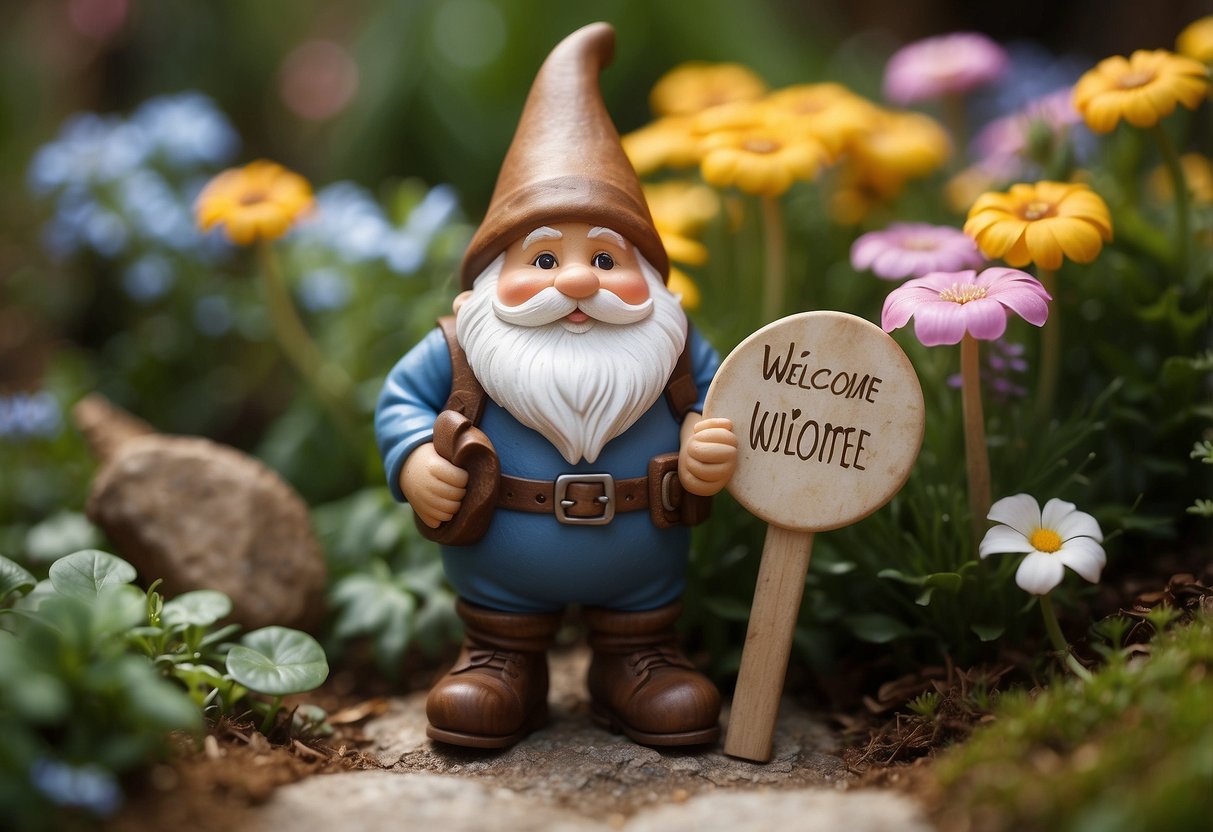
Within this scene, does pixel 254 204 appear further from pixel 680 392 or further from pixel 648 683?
pixel 648 683

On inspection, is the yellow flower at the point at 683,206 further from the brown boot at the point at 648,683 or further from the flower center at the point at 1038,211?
the brown boot at the point at 648,683

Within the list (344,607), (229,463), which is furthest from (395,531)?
(229,463)

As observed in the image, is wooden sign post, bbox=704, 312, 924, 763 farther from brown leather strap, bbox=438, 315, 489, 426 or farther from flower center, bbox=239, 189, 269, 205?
flower center, bbox=239, 189, 269, 205

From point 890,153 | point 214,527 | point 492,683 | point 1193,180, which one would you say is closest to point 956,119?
point 890,153

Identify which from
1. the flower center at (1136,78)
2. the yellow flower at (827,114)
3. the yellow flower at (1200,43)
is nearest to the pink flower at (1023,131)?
the flower center at (1136,78)

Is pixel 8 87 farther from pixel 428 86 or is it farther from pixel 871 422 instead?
pixel 871 422

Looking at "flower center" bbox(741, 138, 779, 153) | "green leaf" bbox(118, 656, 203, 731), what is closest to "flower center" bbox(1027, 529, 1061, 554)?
"flower center" bbox(741, 138, 779, 153)
